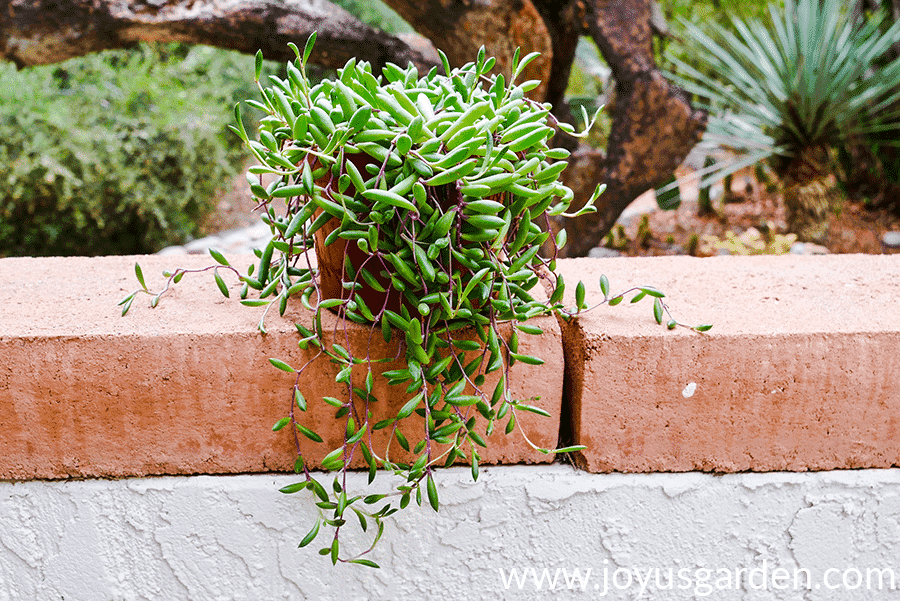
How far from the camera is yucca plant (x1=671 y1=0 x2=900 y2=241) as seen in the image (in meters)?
2.50

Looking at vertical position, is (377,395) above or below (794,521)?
above

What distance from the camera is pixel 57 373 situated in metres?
0.69

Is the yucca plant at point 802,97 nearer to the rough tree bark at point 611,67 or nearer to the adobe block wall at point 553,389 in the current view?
the rough tree bark at point 611,67

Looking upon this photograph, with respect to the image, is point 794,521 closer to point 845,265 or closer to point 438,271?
point 845,265

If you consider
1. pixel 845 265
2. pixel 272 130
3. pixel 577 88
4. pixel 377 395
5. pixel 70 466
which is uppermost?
pixel 577 88

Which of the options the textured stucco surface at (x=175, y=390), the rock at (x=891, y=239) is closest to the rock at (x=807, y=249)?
the rock at (x=891, y=239)

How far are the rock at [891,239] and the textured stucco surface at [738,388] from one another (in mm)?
2206

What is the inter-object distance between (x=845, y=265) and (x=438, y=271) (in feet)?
2.38

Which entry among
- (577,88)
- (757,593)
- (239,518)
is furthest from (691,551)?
(577,88)

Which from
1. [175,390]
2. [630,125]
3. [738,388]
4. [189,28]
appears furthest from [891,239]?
[175,390]

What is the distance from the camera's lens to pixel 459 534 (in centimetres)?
75

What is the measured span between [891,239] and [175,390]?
113 inches

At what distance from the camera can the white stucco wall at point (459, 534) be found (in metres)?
0.74

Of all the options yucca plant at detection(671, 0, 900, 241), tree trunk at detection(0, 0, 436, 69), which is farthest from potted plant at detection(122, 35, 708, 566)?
yucca plant at detection(671, 0, 900, 241)
